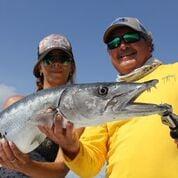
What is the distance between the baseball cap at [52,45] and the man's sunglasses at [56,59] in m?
0.06

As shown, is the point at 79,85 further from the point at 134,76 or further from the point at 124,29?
the point at 124,29

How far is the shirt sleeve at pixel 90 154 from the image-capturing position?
6105 mm

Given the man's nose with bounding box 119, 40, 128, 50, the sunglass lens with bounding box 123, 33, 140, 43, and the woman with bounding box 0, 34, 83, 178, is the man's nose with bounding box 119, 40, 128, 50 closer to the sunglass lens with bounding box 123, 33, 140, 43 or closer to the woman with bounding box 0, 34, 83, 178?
the sunglass lens with bounding box 123, 33, 140, 43

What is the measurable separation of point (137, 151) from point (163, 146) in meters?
0.33


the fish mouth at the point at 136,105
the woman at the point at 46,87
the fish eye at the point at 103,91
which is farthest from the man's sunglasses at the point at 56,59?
the fish mouth at the point at 136,105

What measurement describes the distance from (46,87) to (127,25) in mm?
1536

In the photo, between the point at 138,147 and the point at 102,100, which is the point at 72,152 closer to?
the point at 138,147

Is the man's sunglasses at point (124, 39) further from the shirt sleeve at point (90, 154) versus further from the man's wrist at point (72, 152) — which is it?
the man's wrist at point (72, 152)

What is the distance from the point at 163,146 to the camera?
227 inches

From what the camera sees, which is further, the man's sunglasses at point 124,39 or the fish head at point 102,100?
the man's sunglasses at point 124,39

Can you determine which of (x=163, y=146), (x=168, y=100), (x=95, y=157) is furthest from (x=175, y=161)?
(x=95, y=157)

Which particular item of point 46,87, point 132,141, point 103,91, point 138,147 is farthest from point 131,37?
point 103,91

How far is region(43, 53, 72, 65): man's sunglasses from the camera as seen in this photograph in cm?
742

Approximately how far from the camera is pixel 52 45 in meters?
7.53
